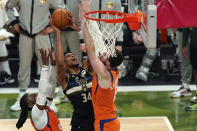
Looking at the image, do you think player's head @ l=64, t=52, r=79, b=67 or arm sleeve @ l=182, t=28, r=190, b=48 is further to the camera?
arm sleeve @ l=182, t=28, r=190, b=48

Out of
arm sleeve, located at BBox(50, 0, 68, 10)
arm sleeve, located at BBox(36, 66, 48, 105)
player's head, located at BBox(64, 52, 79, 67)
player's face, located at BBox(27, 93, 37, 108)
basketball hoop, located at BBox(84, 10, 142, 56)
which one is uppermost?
arm sleeve, located at BBox(50, 0, 68, 10)

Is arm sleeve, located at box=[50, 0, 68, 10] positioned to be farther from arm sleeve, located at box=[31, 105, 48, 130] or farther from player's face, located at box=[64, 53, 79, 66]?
arm sleeve, located at box=[31, 105, 48, 130]

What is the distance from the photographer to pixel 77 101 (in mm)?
→ 4871

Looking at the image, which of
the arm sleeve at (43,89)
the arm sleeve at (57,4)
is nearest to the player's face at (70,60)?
the arm sleeve at (43,89)

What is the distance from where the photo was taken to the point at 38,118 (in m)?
4.85

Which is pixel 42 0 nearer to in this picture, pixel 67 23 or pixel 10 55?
pixel 67 23

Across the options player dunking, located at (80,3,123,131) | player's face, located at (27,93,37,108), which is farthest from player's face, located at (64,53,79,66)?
player's face, located at (27,93,37,108)

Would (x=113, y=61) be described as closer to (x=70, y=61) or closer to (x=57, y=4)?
(x=70, y=61)

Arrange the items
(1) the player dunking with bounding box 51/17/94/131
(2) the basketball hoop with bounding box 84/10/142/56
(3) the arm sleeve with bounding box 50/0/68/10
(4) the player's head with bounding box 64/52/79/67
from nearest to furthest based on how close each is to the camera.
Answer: (2) the basketball hoop with bounding box 84/10/142/56 < (1) the player dunking with bounding box 51/17/94/131 < (4) the player's head with bounding box 64/52/79/67 < (3) the arm sleeve with bounding box 50/0/68/10

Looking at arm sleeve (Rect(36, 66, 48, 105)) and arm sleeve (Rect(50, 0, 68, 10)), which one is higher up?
arm sleeve (Rect(50, 0, 68, 10))

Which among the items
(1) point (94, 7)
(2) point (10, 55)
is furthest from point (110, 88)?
(2) point (10, 55)

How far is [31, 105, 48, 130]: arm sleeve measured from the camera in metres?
4.85

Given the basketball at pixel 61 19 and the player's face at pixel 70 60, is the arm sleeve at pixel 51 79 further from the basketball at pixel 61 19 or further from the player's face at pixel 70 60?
the basketball at pixel 61 19

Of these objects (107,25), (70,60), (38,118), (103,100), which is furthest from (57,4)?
(103,100)
